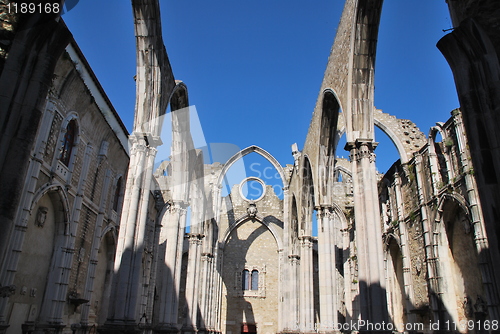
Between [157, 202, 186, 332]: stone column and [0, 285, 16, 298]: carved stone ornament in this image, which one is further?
[157, 202, 186, 332]: stone column

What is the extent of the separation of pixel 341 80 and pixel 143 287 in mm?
13897

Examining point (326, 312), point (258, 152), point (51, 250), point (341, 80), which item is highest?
point (258, 152)

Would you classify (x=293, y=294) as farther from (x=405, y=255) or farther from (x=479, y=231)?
(x=479, y=231)

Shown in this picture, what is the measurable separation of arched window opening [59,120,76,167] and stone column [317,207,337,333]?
8.19 meters

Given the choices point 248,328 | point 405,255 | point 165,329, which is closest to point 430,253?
point 405,255

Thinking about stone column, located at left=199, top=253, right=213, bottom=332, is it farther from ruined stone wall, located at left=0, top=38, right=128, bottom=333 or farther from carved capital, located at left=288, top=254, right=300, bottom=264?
ruined stone wall, located at left=0, top=38, right=128, bottom=333

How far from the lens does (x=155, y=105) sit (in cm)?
996

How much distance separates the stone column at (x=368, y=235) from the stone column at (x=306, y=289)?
26.2 feet

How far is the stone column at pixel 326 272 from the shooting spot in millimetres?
12455

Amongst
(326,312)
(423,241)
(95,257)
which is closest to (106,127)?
(95,257)

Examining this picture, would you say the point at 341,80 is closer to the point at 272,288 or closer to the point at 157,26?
the point at 157,26

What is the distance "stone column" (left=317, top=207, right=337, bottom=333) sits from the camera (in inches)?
490

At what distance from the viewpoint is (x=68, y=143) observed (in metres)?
11.9

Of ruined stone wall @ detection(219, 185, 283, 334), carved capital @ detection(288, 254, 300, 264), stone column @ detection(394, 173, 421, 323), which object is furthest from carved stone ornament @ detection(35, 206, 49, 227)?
ruined stone wall @ detection(219, 185, 283, 334)
